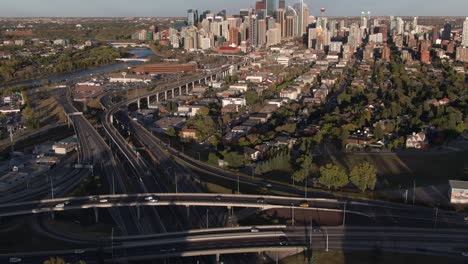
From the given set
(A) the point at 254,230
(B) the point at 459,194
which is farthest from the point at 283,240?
(B) the point at 459,194

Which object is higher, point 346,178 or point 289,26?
point 289,26

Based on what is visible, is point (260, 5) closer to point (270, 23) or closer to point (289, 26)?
point (289, 26)

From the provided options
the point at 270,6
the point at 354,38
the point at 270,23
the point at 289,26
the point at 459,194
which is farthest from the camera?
the point at 270,6

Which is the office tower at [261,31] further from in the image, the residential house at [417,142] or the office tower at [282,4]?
the residential house at [417,142]

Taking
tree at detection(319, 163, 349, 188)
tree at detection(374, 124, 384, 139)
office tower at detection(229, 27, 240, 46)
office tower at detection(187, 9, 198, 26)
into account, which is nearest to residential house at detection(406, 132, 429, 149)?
tree at detection(374, 124, 384, 139)

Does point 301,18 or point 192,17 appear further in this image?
point 301,18

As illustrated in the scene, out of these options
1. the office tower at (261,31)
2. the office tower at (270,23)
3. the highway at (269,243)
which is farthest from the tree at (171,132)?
the office tower at (270,23)

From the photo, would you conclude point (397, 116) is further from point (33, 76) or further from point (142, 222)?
point (33, 76)

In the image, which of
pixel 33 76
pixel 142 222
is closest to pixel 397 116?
pixel 142 222
